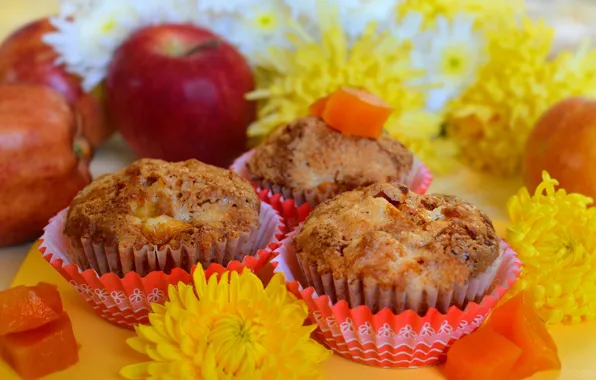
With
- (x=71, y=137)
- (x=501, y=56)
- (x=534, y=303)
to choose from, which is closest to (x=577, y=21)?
(x=501, y=56)

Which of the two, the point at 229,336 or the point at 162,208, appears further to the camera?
the point at 162,208

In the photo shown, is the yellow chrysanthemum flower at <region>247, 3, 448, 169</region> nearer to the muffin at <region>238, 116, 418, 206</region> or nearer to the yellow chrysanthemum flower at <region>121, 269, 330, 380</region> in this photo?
the muffin at <region>238, 116, 418, 206</region>

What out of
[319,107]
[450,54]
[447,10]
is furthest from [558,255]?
[447,10]

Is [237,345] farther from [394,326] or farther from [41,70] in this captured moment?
[41,70]

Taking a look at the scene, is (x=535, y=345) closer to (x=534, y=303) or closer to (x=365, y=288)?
(x=534, y=303)

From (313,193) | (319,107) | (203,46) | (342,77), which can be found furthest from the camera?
(203,46)

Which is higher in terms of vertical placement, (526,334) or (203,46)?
(203,46)

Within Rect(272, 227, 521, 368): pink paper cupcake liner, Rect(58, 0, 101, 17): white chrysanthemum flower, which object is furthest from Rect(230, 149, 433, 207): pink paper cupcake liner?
Rect(58, 0, 101, 17): white chrysanthemum flower
